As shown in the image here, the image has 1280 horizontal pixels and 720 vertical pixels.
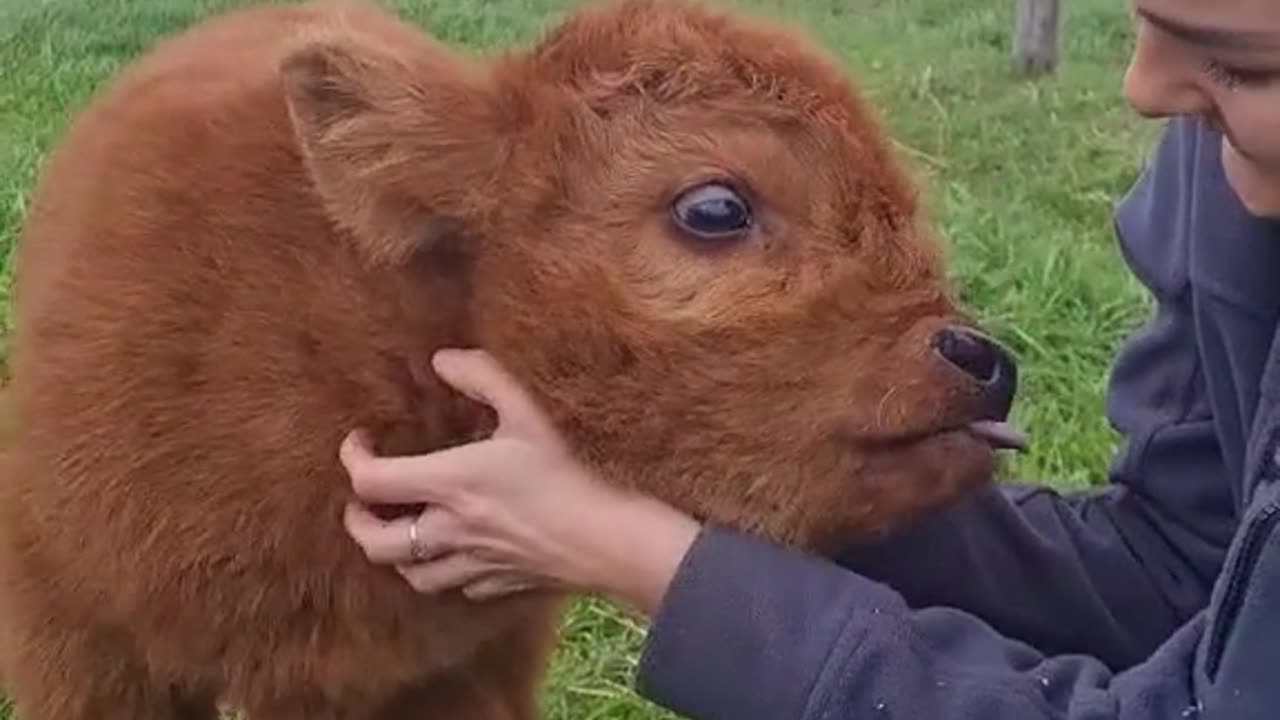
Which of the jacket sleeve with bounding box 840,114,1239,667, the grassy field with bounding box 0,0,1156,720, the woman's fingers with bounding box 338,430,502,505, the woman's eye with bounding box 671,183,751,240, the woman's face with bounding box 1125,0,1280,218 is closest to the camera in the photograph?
the woman's face with bounding box 1125,0,1280,218

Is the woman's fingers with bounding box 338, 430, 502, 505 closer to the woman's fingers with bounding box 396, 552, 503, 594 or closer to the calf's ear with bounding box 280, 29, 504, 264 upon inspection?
the woman's fingers with bounding box 396, 552, 503, 594

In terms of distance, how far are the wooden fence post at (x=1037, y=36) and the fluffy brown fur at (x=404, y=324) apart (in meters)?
4.92

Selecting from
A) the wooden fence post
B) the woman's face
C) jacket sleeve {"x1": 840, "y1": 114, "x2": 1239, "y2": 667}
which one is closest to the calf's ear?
the woman's face

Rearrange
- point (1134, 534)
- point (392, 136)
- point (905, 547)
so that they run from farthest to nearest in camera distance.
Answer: point (1134, 534) → point (905, 547) → point (392, 136)

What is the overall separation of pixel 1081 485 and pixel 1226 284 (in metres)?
1.36

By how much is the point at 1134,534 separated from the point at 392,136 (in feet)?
3.79

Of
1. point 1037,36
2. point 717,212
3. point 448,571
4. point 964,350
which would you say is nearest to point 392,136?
point 717,212

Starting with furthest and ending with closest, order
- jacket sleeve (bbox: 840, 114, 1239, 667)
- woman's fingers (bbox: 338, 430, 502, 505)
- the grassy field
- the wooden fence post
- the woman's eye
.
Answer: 1. the wooden fence post
2. the grassy field
3. jacket sleeve (bbox: 840, 114, 1239, 667)
4. woman's fingers (bbox: 338, 430, 502, 505)
5. the woman's eye

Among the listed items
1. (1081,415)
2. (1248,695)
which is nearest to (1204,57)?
(1248,695)

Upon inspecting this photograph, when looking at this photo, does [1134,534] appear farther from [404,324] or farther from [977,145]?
[977,145]

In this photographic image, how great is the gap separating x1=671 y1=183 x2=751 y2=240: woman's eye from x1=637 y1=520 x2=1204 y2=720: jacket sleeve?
283mm

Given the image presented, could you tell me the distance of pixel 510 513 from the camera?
2240mm

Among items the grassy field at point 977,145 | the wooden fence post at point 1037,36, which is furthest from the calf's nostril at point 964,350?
the wooden fence post at point 1037,36

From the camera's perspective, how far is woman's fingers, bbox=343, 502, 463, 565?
7.39 feet
